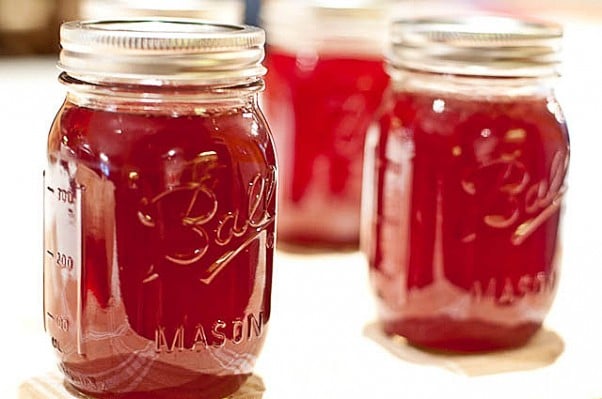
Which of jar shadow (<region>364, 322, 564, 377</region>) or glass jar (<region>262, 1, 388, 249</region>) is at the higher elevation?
glass jar (<region>262, 1, 388, 249</region>)

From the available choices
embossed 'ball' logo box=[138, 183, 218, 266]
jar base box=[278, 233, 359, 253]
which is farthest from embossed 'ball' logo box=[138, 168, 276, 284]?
jar base box=[278, 233, 359, 253]

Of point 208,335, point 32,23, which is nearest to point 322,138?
point 208,335

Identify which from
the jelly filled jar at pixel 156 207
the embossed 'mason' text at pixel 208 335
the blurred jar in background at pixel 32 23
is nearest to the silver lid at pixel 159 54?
the jelly filled jar at pixel 156 207

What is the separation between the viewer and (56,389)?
69 centimetres

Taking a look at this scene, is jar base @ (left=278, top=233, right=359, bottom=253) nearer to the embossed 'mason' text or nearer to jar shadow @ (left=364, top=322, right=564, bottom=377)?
jar shadow @ (left=364, top=322, right=564, bottom=377)

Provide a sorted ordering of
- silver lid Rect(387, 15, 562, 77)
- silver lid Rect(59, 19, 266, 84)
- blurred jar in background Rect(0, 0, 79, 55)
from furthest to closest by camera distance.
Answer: blurred jar in background Rect(0, 0, 79, 55) → silver lid Rect(387, 15, 562, 77) → silver lid Rect(59, 19, 266, 84)

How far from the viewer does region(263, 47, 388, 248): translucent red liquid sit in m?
1.05

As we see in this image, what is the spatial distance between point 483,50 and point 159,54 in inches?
9.8

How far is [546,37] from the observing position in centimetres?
76

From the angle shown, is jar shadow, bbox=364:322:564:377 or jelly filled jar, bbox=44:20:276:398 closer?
jelly filled jar, bbox=44:20:276:398

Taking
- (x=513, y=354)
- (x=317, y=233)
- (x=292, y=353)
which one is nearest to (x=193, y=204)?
(x=292, y=353)

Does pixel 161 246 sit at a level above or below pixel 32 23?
above

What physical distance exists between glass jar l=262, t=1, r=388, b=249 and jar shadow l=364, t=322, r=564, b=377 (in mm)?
265

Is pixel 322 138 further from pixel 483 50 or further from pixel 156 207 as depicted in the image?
pixel 156 207
